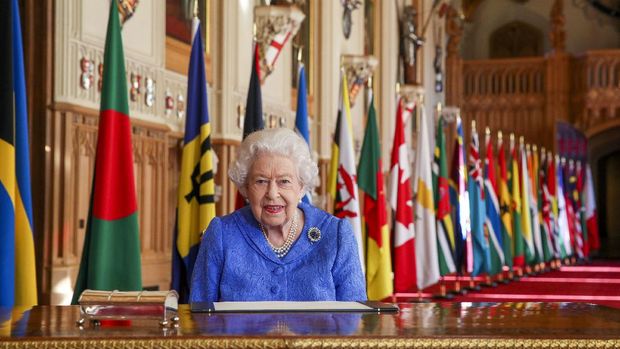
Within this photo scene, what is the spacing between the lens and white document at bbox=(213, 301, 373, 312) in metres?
2.92

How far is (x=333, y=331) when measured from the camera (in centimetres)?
250

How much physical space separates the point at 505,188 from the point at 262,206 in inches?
550

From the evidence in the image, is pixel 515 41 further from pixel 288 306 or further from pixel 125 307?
pixel 125 307

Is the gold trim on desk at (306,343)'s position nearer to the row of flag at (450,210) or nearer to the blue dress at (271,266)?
the blue dress at (271,266)

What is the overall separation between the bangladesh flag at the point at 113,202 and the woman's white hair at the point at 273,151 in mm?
1884

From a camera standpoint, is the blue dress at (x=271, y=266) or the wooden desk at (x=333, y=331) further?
the blue dress at (x=271, y=266)

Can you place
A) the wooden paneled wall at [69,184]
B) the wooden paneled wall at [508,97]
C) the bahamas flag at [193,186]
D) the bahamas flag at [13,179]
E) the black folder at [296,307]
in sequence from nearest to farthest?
the black folder at [296,307] < the bahamas flag at [13,179] < the bahamas flag at [193,186] < the wooden paneled wall at [69,184] < the wooden paneled wall at [508,97]

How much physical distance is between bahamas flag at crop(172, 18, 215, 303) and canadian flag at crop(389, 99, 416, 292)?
5.13 metres

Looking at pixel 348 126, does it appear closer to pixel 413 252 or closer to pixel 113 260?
pixel 413 252

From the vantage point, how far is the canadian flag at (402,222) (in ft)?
36.6

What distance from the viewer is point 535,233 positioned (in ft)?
61.8

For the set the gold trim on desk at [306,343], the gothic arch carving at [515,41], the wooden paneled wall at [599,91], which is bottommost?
the gold trim on desk at [306,343]

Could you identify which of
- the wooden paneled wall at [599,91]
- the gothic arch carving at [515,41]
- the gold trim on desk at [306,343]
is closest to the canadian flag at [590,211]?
the wooden paneled wall at [599,91]

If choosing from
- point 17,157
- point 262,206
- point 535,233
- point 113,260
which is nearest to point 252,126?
point 113,260
